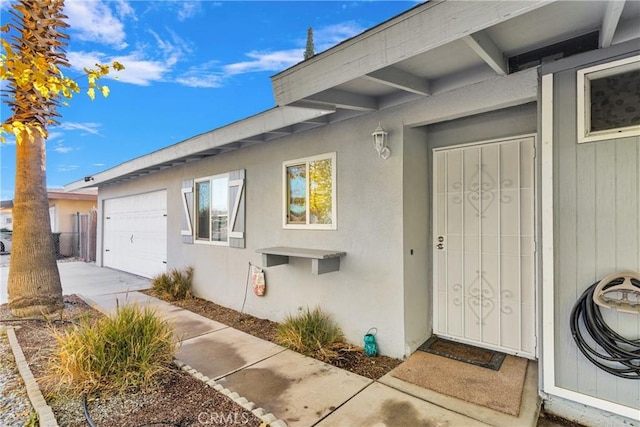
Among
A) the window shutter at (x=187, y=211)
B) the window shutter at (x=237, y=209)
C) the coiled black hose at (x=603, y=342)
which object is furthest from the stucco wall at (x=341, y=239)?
the coiled black hose at (x=603, y=342)

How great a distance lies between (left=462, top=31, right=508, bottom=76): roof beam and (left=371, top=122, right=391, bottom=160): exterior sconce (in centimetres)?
117

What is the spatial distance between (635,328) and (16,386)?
5059 mm

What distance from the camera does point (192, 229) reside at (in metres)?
6.42

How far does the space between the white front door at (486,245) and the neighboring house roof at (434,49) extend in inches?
31.9

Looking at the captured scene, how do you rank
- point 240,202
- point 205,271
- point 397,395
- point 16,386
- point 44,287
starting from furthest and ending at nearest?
point 205,271 → point 240,202 → point 44,287 → point 16,386 → point 397,395

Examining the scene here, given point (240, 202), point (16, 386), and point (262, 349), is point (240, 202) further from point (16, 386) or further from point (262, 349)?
point (16, 386)

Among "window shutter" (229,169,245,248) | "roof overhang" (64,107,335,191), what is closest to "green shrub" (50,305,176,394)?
"window shutter" (229,169,245,248)

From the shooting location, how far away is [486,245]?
11.3 ft

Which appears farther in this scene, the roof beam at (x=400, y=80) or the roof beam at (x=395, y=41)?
the roof beam at (x=400, y=80)

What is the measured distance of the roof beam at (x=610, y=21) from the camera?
1783 mm

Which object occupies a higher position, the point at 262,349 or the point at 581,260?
the point at 581,260

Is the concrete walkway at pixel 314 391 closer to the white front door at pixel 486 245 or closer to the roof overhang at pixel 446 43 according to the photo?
the white front door at pixel 486 245

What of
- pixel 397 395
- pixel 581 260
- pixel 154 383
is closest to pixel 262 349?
pixel 154 383

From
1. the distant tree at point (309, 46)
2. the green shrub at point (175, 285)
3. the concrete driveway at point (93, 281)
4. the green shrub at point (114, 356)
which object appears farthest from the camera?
the distant tree at point (309, 46)
